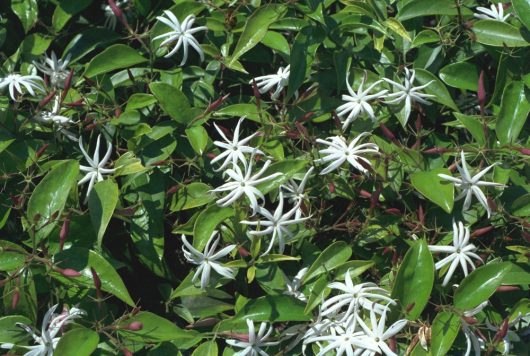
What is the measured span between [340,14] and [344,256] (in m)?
0.56

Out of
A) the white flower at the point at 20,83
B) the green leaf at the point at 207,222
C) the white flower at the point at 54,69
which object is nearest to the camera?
the green leaf at the point at 207,222

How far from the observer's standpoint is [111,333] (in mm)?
1523

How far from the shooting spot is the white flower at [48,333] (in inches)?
56.9

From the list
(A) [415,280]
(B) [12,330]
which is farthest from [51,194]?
(A) [415,280]

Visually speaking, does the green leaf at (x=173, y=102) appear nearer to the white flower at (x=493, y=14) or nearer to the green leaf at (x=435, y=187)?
the green leaf at (x=435, y=187)

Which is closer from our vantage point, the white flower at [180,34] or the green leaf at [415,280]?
the green leaf at [415,280]

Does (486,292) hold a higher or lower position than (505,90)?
lower

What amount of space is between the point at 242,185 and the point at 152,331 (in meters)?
0.32

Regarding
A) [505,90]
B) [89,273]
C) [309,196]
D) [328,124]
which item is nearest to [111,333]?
[89,273]

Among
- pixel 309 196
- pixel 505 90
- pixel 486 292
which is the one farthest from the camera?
pixel 505 90

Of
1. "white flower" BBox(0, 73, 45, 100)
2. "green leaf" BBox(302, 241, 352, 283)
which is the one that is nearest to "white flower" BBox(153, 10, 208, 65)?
"white flower" BBox(0, 73, 45, 100)

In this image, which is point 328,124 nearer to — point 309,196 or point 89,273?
point 309,196

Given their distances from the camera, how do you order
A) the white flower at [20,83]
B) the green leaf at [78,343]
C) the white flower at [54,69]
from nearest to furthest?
1. the green leaf at [78,343]
2. the white flower at [20,83]
3. the white flower at [54,69]

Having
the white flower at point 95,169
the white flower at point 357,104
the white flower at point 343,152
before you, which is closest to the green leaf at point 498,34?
the white flower at point 357,104
